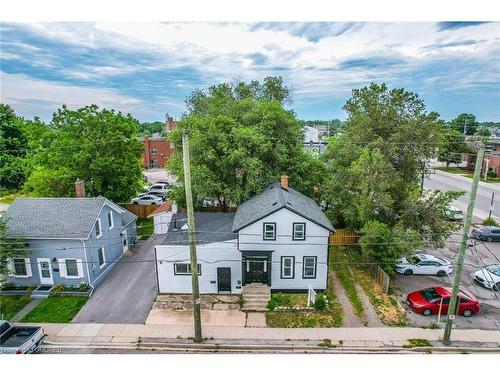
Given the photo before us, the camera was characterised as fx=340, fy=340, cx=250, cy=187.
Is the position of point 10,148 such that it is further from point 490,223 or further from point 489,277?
point 490,223

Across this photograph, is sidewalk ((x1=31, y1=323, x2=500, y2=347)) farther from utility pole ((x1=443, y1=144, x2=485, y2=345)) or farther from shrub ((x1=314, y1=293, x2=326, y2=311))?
shrub ((x1=314, y1=293, x2=326, y2=311))

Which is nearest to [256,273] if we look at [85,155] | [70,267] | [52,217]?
[70,267]

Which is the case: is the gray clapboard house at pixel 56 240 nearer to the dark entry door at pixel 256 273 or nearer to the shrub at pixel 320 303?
the dark entry door at pixel 256 273

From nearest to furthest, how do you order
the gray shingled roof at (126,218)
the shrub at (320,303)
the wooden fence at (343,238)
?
1. the shrub at (320,303)
2. the gray shingled roof at (126,218)
3. the wooden fence at (343,238)

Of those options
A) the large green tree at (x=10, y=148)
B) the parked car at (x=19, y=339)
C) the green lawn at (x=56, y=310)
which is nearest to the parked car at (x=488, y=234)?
the green lawn at (x=56, y=310)

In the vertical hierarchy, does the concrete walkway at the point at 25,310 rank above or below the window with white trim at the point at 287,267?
below

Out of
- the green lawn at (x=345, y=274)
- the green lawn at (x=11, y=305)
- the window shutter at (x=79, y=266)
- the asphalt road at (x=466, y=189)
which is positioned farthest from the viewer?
the asphalt road at (x=466, y=189)
